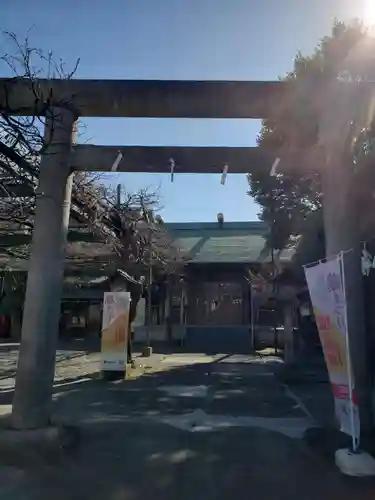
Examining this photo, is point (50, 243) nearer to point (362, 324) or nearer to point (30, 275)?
point (30, 275)

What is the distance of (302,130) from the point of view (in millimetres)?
7586

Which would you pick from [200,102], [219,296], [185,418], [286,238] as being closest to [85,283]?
[219,296]

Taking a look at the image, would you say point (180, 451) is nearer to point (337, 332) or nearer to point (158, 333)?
point (337, 332)

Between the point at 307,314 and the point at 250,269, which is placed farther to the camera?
the point at 250,269

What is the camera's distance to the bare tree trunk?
Result: 19.0 feet

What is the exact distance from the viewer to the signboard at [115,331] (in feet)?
38.8

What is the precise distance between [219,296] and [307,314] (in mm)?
10394

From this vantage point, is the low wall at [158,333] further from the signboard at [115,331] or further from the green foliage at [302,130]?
the signboard at [115,331]

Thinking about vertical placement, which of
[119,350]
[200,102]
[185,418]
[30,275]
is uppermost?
[200,102]

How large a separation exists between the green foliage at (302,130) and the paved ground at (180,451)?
3.77 m

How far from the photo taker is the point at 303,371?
12.8 m

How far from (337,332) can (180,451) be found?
7.69 ft

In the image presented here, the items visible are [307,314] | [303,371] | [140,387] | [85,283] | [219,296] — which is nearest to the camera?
[140,387]

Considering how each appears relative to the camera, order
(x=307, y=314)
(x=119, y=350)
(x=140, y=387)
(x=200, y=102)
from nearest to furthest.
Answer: (x=200, y=102)
(x=140, y=387)
(x=119, y=350)
(x=307, y=314)
